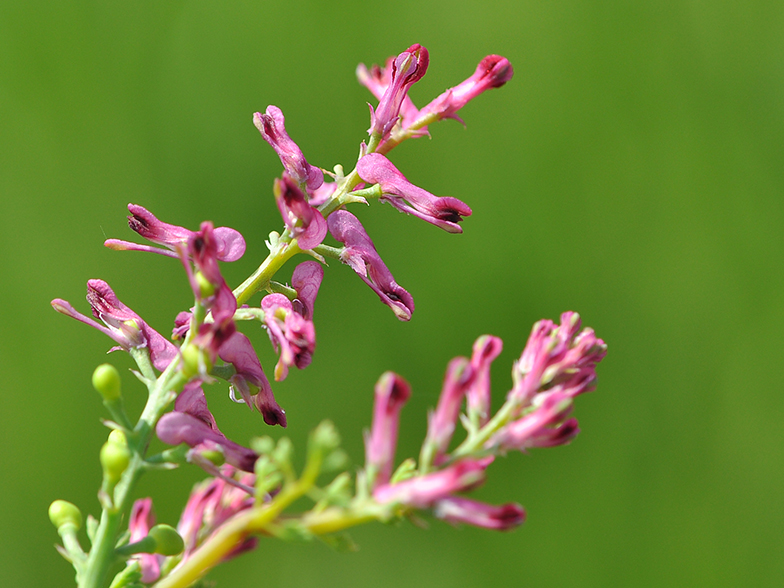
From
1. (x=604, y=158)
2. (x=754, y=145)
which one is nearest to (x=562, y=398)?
(x=604, y=158)

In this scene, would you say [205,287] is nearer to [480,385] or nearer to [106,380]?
[106,380]

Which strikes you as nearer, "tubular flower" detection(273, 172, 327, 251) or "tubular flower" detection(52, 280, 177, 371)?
"tubular flower" detection(273, 172, 327, 251)

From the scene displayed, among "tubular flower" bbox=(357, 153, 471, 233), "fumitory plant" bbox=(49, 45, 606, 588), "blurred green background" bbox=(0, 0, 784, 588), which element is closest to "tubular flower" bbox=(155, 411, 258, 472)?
"fumitory plant" bbox=(49, 45, 606, 588)

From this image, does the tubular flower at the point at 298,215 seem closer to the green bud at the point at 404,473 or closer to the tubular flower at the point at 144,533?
the green bud at the point at 404,473

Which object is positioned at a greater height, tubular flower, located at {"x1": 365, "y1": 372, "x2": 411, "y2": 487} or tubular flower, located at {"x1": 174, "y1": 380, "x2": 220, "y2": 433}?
tubular flower, located at {"x1": 365, "y1": 372, "x2": 411, "y2": 487}

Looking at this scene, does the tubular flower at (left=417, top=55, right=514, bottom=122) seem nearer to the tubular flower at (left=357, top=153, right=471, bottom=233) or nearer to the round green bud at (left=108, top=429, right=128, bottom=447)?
the tubular flower at (left=357, top=153, right=471, bottom=233)

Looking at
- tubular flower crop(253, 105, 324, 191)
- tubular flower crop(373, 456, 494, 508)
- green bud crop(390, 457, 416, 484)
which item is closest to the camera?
tubular flower crop(373, 456, 494, 508)

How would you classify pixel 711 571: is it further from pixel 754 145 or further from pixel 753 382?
pixel 754 145

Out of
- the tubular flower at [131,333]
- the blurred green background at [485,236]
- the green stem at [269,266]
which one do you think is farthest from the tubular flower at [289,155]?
the blurred green background at [485,236]
